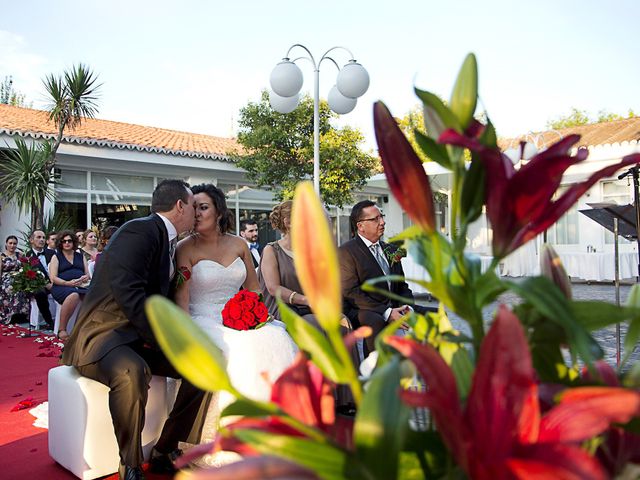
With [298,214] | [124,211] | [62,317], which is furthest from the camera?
[124,211]

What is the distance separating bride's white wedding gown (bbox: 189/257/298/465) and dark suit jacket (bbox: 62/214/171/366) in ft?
1.58

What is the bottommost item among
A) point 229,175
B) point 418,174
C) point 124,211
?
point 418,174

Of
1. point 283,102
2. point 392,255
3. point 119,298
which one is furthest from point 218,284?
point 283,102

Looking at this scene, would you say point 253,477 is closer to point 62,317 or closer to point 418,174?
point 418,174

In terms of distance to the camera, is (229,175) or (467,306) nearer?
(467,306)

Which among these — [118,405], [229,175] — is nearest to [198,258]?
[118,405]

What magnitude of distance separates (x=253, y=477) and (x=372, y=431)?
0.09 metres

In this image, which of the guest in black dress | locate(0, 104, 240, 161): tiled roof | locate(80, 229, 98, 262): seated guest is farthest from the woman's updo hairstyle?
locate(0, 104, 240, 161): tiled roof

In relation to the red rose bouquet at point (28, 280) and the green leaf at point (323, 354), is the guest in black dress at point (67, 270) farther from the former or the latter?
the green leaf at point (323, 354)

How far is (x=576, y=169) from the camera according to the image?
16266 mm

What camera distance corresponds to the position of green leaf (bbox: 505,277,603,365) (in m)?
0.47

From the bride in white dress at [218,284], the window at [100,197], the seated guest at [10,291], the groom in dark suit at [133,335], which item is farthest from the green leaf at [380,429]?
the window at [100,197]

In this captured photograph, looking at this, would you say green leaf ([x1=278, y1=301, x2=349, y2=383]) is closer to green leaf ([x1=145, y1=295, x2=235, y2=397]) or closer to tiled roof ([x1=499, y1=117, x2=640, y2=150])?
green leaf ([x1=145, y1=295, x2=235, y2=397])

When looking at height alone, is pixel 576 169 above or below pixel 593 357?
above
